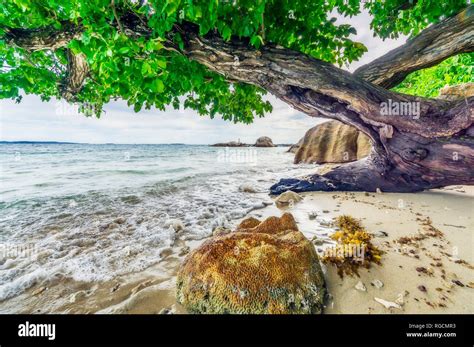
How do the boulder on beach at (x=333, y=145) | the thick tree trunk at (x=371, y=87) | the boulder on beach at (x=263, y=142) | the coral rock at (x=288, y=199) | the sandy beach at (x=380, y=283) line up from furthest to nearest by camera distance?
the boulder on beach at (x=263, y=142) < the boulder on beach at (x=333, y=145) < the coral rock at (x=288, y=199) < the thick tree trunk at (x=371, y=87) < the sandy beach at (x=380, y=283)

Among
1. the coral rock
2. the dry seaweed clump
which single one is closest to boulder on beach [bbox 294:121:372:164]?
the coral rock

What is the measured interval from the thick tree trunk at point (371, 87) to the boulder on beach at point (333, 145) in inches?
346

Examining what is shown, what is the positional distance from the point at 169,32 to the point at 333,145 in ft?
47.9

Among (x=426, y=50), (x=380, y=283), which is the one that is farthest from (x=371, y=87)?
(x=380, y=283)

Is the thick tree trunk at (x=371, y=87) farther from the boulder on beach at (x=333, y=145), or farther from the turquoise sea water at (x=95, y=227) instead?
the boulder on beach at (x=333, y=145)

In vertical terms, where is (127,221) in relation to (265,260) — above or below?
below

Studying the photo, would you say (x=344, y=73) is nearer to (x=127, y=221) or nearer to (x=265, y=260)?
(x=265, y=260)

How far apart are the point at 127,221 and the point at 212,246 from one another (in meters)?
3.35

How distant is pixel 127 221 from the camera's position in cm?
466

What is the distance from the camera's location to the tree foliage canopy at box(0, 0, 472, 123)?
2480mm

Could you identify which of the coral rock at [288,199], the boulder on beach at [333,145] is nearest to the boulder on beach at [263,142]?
the boulder on beach at [333,145]

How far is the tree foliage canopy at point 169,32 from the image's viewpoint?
2480mm

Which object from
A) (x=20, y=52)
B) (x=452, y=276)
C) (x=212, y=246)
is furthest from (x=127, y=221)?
(x=452, y=276)
